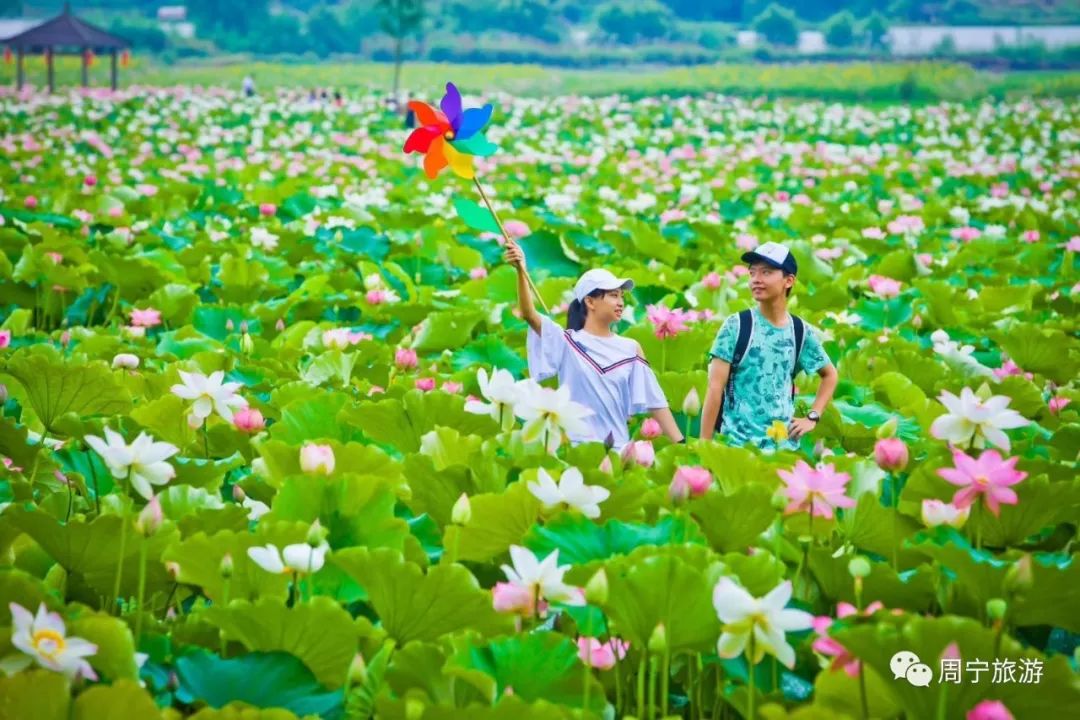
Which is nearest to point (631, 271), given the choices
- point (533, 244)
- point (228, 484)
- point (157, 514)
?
point (533, 244)

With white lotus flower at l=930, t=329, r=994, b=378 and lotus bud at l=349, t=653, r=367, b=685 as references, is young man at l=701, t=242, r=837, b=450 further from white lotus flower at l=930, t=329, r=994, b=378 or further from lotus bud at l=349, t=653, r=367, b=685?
lotus bud at l=349, t=653, r=367, b=685

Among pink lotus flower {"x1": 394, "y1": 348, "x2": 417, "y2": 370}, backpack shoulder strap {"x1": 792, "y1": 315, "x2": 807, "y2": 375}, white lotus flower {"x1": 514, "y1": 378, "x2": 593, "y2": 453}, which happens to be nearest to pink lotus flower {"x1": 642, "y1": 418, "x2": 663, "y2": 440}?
backpack shoulder strap {"x1": 792, "y1": 315, "x2": 807, "y2": 375}

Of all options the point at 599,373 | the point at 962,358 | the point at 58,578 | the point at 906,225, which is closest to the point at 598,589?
the point at 58,578

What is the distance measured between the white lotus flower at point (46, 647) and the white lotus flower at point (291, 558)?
0.28m

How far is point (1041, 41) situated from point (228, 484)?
1387 inches

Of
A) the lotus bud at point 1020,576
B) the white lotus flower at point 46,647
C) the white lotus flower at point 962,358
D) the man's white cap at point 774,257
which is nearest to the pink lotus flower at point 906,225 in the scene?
the white lotus flower at point 962,358

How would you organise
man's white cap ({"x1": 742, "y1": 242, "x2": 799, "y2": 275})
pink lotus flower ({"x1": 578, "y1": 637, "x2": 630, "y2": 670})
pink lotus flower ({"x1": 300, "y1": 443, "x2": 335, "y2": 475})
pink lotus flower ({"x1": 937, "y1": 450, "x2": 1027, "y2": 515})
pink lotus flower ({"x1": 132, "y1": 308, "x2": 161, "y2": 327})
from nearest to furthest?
pink lotus flower ({"x1": 578, "y1": 637, "x2": 630, "y2": 670}) < pink lotus flower ({"x1": 937, "y1": 450, "x2": 1027, "y2": 515}) < pink lotus flower ({"x1": 300, "y1": 443, "x2": 335, "y2": 475}) < man's white cap ({"x1": 742, "y1": 242, "x2": 799, "y2": 275}) < pink lotus flower ({"x1": 132, "y1": 308, "x2": 161, "y2": 327})

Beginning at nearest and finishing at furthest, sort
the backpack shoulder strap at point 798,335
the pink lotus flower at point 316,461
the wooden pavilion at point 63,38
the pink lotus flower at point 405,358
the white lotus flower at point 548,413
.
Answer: the pink lotus flower at point 316,461, the white lotus flower at point 548,413, the backpack shoulder strap at point 798,335, the pink lotus flower at point 405,358, the wooden pavilion at point 63,38

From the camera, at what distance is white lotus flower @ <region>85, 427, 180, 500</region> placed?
1.92 m

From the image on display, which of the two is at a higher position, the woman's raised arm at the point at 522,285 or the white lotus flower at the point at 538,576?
the woman's raised arm at the point at 522,285

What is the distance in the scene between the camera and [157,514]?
1789mm

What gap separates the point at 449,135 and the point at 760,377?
2.97ft

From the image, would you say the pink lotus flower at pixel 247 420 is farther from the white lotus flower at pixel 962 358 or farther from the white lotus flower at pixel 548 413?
the white lotus flower at pixel 962 358

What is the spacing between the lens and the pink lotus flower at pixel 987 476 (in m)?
1.83
